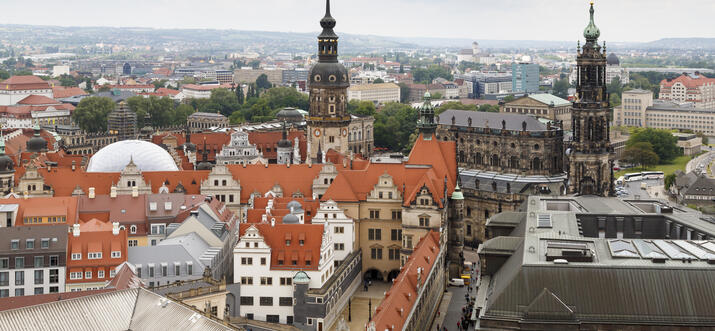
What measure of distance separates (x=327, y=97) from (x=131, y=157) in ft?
107

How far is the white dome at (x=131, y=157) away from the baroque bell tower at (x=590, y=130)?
51.2 metres

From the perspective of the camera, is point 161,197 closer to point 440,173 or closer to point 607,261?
point 440,173

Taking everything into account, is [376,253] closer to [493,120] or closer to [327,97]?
[493,120]

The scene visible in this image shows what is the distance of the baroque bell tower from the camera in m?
124

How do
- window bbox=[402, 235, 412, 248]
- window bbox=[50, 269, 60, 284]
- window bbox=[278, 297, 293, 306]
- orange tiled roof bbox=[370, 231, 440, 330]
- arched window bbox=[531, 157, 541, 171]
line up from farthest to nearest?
arched window bbox=[531, 157, 541, 171] < window bbox=[402, 235, 412, 248] < window bbox=[278, 297, 293, 306] < window bbox=[50, 269, 60, 284] < orange tiled roof bbox=[370, 231, 440, 330]

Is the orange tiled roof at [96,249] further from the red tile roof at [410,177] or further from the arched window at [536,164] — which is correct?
the arched window at [536,164]

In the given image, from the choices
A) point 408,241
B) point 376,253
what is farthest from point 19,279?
point 408,241

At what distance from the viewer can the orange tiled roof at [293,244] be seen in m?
88.9

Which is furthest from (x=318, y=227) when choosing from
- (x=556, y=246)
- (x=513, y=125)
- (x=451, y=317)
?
(x=513, y=125)

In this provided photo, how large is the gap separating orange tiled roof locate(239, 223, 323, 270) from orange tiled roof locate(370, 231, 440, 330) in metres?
8.49

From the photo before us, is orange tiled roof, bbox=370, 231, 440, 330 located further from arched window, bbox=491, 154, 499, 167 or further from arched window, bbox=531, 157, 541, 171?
arched window, bbox=491, 154, 499, 167

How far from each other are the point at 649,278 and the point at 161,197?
5808 centimetres

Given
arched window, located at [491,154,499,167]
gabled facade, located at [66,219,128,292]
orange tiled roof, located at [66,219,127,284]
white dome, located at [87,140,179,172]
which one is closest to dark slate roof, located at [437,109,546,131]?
arched window, located at [491,154,499,167]

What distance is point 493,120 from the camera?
13725 centimetres
